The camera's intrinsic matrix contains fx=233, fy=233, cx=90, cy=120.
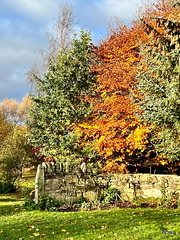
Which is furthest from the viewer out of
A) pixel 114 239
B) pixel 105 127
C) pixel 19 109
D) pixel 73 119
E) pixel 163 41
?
pixel 19 109

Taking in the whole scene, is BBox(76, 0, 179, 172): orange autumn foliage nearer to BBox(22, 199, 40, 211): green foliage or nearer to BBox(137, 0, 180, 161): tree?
BBox(137, 0, 180, 161): tree

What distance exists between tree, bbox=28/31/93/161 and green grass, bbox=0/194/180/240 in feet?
20.2

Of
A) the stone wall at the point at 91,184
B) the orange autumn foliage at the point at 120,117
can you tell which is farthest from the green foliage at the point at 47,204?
the orange autumn foliage at the point at 120,117

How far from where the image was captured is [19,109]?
33.6 m

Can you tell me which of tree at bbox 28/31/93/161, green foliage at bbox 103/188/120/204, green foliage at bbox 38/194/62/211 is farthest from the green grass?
tree at bbox 28/31/93/161

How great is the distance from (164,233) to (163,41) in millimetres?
4563

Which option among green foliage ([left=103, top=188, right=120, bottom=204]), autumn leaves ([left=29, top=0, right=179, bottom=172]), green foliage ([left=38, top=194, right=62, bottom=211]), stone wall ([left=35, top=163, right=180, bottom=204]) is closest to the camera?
green foliage ([left=38, top=194, right=62, bottom=211])

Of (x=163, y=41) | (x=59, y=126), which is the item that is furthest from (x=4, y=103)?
(x=163, y=41)

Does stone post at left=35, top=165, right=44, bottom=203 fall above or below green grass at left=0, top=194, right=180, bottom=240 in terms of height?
above

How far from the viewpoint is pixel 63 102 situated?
43.7 feet

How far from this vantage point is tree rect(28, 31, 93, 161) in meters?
13.0

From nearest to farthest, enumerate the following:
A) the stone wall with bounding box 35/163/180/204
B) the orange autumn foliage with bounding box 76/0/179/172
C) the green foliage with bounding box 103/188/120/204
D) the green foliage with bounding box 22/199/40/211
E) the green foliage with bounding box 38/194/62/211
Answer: the green foliage with bounding box 38/194/62/211
the green foliage with bounding box 22/199/40/211
the stone wall with bounding box 35/163/180/204
the green foliage with bounding box 103/188/120/204
the orange autumn foliage with bounding box 76/0/179/172

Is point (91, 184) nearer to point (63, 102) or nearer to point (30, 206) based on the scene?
point (30, 206)

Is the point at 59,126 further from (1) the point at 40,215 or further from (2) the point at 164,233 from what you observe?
(2) the point at 164,233
